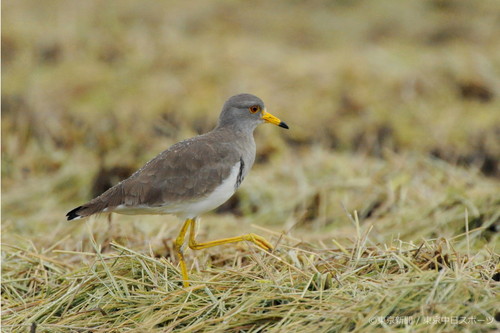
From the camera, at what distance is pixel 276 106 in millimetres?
11867

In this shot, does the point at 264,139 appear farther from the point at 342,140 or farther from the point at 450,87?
the point at 450,87

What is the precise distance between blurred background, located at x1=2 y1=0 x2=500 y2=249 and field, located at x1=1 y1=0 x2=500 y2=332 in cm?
4

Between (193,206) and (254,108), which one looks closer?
(193,206)

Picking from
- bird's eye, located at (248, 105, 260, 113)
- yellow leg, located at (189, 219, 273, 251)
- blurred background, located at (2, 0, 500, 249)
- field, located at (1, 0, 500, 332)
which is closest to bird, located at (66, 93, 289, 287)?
yellow leg, located at (189, 219, 273, 251)

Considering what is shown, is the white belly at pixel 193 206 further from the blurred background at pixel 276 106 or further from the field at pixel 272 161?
the blurred background at pixel 276 106

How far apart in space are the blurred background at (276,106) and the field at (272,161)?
0.04 m

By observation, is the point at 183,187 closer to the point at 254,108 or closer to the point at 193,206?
the point at 193,206

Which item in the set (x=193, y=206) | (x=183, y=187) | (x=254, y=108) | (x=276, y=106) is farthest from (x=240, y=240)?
(x=276, y=106)

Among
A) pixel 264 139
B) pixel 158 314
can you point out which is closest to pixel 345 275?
pixel 158 314

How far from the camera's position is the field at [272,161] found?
13.8ft

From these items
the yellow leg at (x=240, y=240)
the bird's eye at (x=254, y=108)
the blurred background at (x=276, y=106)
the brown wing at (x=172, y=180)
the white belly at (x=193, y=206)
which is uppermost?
the bird's eye at (x=254, y=108)

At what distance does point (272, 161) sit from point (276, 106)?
8.43ft

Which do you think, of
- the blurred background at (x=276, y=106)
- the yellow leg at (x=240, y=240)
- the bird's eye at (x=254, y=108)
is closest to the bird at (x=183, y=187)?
the yellow leg at (x=240, y=240)

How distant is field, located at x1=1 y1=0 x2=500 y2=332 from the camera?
4219mm
